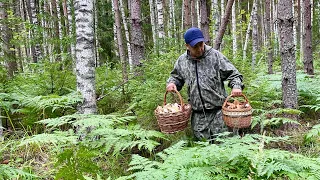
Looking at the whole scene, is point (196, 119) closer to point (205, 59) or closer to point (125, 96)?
point (205, 59)

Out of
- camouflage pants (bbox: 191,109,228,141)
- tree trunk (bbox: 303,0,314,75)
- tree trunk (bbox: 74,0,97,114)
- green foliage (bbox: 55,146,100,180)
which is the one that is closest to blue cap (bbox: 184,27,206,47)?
camouflage pants (bbox: 191,109,228,141)

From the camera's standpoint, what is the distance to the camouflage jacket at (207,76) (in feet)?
15.0

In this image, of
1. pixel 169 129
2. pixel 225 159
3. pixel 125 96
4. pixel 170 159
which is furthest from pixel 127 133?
pixel 125 96

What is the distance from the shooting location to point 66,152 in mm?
2824

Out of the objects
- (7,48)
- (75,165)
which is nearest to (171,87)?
(75,165)

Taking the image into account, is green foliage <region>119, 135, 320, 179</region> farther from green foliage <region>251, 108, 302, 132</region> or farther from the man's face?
the man's face

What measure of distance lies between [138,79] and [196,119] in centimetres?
228

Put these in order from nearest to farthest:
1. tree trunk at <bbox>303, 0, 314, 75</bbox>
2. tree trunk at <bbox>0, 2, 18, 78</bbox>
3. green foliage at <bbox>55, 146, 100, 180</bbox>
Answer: green foliage at <bbox>55, 146, 100, 180</bbox> < tree trunk at <bbox>0, 2, 18, 78</bbox> < tree trunk at <bbox>303, 0, 314, 75</bbox>

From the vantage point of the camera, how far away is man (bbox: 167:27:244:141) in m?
4.50

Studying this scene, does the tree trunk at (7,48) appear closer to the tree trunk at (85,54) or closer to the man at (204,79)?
the tree trunk at (85,54)

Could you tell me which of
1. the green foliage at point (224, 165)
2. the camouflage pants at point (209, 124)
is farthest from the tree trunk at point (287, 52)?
the green foliage at point (224, 165)

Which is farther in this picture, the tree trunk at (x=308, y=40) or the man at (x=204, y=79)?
the tree trunk at (x=308, y=40)

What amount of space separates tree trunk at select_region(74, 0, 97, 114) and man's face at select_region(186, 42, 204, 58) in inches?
63.5

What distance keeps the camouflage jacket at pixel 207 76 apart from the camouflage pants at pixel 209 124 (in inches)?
5.6
